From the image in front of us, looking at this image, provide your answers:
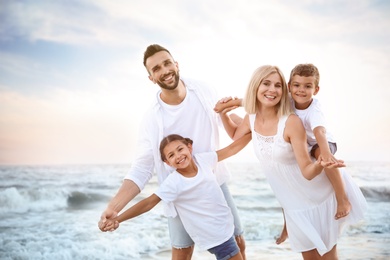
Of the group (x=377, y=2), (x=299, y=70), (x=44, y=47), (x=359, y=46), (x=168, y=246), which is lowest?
(x=168, y=246)

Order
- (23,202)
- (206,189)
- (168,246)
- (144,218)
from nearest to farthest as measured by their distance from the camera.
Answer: (206,189), (168,246), (144,218), (23,202)

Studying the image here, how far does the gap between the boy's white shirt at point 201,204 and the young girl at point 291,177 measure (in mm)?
397

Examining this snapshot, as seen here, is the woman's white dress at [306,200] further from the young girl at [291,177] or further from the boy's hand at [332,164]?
the boy's hand at [332,164]

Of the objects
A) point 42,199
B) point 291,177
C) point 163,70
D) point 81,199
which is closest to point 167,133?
point 163,70

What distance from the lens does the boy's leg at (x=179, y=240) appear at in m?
3.41

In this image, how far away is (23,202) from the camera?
13.7m

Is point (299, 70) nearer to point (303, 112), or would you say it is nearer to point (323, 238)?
point (303, 112)

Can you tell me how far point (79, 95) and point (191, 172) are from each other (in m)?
16.7

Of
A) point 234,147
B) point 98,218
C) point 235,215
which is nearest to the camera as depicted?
point 234,147

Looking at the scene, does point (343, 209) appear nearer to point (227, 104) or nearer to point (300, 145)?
point (300, 145)

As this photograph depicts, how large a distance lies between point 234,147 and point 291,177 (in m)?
0.51

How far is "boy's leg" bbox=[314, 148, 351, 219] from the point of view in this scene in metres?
2.93

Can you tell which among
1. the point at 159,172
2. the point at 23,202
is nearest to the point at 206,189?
the point at 159,172

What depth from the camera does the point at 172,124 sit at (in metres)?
3.36
